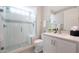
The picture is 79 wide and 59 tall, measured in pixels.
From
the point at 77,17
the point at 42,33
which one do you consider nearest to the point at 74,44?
the point at 77,17

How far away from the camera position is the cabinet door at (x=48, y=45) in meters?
1.39

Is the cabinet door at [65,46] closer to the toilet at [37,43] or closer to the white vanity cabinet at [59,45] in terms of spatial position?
the white vanity cabinet at [59,45]

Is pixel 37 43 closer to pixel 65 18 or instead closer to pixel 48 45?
pixel 48 45

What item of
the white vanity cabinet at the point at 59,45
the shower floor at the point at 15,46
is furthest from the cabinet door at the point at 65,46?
the shower floor at the point at 15,46

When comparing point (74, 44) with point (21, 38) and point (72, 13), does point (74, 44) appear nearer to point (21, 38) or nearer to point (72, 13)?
point (72, 13)

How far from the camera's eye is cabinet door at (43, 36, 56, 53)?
139cm

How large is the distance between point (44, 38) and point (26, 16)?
588mm

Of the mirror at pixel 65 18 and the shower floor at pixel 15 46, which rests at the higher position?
the mirror at pixel 65 18

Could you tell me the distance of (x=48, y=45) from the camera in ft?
5.04

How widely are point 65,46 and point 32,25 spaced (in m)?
0.85

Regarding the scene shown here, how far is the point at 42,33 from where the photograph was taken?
1.61 meters

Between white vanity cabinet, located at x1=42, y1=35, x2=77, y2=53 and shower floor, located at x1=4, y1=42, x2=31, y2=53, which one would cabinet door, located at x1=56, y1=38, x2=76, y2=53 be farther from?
shower floor, located at x1=4, y1=42, x2=31, y2=53

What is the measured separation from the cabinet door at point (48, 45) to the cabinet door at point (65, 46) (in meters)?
0.14
